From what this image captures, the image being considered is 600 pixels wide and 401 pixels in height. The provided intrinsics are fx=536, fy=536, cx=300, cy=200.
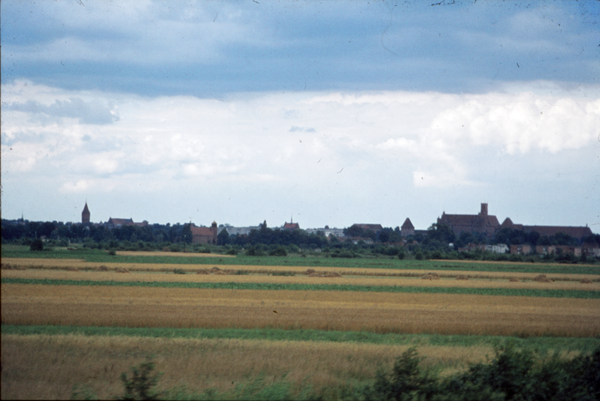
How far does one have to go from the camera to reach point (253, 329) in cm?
2267

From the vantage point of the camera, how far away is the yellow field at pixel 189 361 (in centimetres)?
753

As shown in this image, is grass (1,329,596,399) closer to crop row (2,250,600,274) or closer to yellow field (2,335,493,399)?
yellow field (2,335,493,399)

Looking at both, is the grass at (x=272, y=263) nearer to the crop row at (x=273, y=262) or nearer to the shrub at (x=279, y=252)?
the crop row at (x=273, y=262)

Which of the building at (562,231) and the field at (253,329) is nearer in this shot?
the field at (253,329)

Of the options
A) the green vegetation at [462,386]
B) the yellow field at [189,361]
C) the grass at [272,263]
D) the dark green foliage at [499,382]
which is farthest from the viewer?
the grass at [272,263]

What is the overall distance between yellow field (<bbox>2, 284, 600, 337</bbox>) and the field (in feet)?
0.22

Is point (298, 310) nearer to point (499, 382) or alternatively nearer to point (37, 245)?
point (499, 382)

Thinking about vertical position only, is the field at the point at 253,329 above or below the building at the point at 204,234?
below

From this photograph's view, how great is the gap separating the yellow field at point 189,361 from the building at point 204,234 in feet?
531

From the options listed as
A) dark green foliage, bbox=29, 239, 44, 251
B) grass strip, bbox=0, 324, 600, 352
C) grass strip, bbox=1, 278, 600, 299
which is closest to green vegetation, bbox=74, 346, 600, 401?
grass strip, bbox=0, 324, 600, 352

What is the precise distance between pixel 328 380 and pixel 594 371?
6.19 meters

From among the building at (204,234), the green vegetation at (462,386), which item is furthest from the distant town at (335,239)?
the green vegetation at (462,386)

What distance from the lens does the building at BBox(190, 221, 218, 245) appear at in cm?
17912

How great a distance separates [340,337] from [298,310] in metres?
7.86
